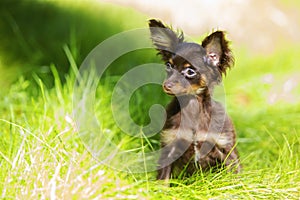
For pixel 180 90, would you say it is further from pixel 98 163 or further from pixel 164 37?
pixel 98 163

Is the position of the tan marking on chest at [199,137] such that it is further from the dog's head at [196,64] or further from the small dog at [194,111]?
the dog's head at [196,64]

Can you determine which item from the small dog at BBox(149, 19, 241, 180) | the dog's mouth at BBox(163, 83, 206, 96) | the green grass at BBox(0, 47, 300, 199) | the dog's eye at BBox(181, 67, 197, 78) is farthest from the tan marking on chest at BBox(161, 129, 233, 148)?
the dog's eye at BBox(181, 67, 197, 78)

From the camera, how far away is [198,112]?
4.04 metres

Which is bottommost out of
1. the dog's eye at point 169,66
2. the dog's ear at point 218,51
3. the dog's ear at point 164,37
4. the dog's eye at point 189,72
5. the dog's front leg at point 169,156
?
the dog's front leg at point 169,156

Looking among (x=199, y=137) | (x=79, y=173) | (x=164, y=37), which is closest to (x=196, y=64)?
(x=164, y=37)

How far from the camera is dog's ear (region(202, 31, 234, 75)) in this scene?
12.5 feet

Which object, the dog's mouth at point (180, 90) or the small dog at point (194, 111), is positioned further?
the small dog at point (194, 111)

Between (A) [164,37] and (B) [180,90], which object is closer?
(B) [180,90]

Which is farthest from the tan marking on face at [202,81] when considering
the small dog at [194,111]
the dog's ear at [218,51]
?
the dog's ear at [218,51]

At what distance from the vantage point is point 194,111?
403 cm

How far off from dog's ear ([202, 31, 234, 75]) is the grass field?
2.18 feet

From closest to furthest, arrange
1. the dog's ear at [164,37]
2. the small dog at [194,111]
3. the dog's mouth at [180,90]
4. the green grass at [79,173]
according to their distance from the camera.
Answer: the green grass at [79,173]
the dog's mouth at [180,90]
the small dog at [194,111]
the dog's ear at [164,37]

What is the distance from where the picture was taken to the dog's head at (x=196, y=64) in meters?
3.79

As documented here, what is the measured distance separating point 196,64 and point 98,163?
908mm
